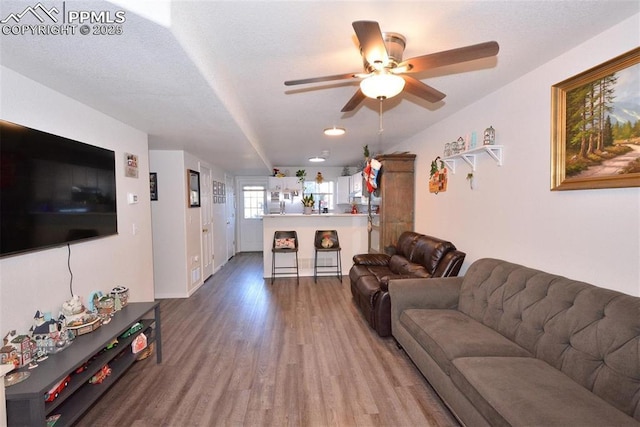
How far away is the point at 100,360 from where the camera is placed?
75.5 inches

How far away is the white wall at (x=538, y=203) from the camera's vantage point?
1638mm

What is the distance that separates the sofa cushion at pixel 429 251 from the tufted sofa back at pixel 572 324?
2.30 feet

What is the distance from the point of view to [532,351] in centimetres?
176

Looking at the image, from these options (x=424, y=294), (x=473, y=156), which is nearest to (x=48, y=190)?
(x=424, y=294)

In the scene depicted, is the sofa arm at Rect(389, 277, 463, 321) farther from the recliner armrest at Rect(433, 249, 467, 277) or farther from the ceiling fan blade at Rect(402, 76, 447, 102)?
the ceiling fan blade at Rect(402, 76, 447, 102)

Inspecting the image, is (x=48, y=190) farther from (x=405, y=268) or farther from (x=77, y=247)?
(x=405, y=268)

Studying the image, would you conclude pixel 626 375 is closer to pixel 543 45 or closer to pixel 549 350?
pixel 549 350

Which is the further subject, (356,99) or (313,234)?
(313,234)

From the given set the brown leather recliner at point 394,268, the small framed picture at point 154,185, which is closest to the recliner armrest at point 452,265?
the brown leather recliner at point 394,268

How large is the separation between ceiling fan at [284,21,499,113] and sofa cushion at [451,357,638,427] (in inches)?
64.1

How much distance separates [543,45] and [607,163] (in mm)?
835

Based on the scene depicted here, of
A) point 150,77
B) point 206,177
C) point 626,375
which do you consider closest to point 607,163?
point 626,375

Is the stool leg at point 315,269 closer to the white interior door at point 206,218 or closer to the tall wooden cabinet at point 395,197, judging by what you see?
the tall wooden cabinet at point 395,197

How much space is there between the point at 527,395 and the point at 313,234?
4.17m
